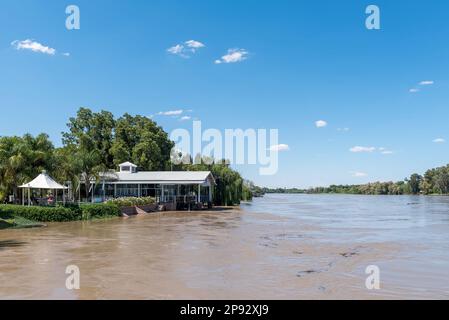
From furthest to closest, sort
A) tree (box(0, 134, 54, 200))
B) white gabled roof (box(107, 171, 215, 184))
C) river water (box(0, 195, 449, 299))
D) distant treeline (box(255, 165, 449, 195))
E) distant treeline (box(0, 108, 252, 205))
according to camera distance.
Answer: distant treeline (box(255, 165, 449, 195)), distant treeline (box(0, 108, 252, 205)), white gabled roof (box(107, 171, 215, 184)), tree (box(0, 134, 54, 200)), river water (box(0, 195, 449, 299))

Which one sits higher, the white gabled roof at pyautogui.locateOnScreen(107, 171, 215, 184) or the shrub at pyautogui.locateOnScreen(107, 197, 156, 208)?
the white gabled roof at pyautogui.locateOnScreen(107, 171, 215, 184)

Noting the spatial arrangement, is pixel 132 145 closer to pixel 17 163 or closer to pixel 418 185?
pixel 17 163

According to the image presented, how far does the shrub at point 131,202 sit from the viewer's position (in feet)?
122

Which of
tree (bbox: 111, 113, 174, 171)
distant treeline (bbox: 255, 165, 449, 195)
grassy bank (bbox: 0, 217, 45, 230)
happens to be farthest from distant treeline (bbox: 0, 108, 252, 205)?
distant treeline (bbox: 255, 165, 449, 195)

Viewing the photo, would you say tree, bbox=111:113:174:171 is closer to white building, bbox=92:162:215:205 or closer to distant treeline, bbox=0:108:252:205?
distant treeline, bbox=0:108:252:205

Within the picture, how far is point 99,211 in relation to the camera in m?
32.9

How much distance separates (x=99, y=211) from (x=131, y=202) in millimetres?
6638

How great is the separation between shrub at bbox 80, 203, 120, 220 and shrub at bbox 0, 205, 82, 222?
0.96 metres

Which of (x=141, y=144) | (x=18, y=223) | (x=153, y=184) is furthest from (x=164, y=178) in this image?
(x=18, y=223)

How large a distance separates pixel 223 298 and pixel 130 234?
14.2 meters

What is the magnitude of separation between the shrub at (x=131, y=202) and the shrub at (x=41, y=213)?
20.7ft

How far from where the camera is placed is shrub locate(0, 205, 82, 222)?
27000 mm

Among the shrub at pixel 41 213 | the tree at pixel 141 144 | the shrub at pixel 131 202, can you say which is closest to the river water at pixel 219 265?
the shrub at pixel 41 213
